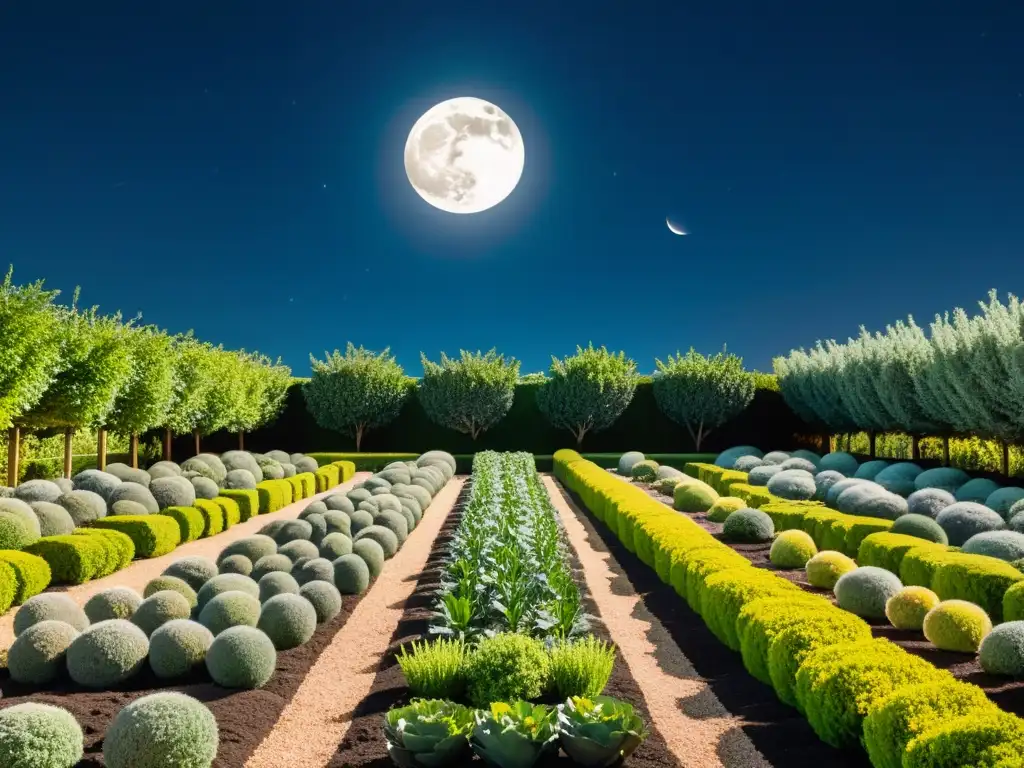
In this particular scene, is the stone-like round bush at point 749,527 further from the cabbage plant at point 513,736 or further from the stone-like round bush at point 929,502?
→ the cabbage plant at point 513,736

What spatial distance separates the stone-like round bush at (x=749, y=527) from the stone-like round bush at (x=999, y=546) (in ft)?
11.4

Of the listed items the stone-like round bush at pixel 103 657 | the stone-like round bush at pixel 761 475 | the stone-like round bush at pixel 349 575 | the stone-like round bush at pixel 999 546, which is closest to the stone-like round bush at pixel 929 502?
the stone-like round bush at pixel 999 546

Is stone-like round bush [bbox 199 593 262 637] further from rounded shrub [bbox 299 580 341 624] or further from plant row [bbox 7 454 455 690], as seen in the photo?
rounded shrub [bbox 299 580 341 624]

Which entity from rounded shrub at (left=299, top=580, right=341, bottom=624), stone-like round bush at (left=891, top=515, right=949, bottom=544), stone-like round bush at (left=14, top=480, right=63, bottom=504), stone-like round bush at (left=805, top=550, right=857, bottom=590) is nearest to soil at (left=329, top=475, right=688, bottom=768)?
rounded shrub at (left=299, top=580, right=341, bottom=624)

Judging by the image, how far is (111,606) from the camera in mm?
8516

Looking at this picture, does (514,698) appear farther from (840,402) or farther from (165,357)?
(840,402)

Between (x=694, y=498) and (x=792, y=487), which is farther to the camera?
(x=792, y=487)

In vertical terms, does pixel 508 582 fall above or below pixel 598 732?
above

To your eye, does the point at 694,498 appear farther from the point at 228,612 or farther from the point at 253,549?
the point at 228,612

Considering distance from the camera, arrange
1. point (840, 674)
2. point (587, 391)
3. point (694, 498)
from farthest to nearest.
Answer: point (587, 391)
point (694, 498)
point (840, 674)

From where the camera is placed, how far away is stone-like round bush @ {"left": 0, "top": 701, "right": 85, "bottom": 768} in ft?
17.0

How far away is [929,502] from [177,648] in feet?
43.3

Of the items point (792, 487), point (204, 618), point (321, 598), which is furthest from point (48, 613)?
point (792, 487)

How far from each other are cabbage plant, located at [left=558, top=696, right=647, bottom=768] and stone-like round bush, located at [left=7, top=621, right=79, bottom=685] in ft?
15.7
